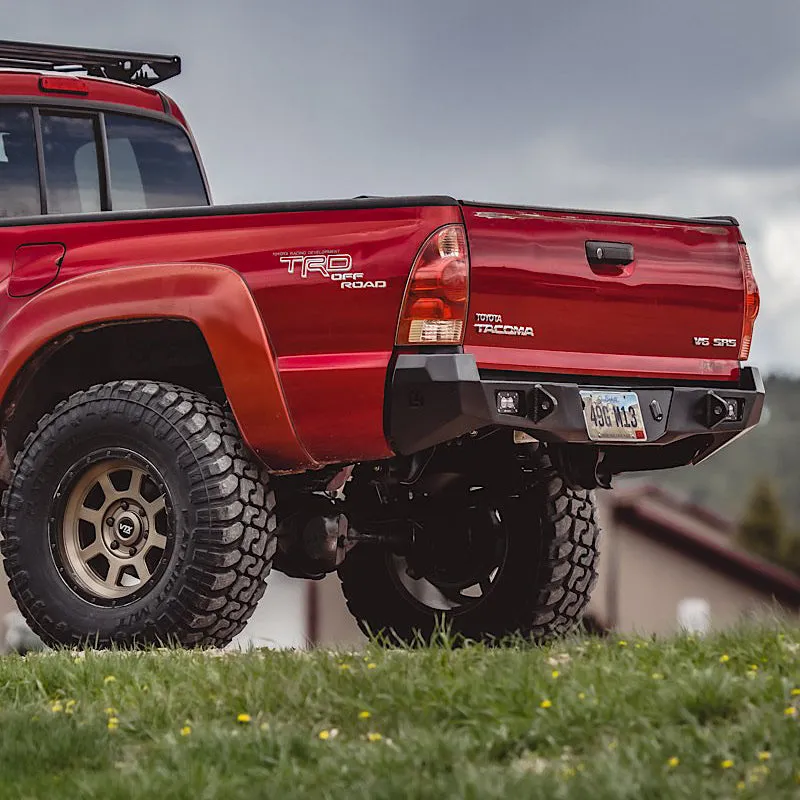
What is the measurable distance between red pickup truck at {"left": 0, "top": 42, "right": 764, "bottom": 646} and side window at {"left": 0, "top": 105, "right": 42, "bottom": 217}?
14 millimetres

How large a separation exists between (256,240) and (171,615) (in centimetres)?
156

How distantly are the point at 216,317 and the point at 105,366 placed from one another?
1.05 meters

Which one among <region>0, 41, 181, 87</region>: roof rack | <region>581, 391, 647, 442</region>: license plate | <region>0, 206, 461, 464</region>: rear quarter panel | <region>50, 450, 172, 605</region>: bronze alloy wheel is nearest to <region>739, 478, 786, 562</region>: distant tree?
<region>0, 41, 181, 87</region>: roof rack

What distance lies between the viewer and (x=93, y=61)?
8859 mm

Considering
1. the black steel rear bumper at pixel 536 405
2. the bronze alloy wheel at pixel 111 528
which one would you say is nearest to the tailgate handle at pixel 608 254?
the black steel rear bumper at pixel 536 405

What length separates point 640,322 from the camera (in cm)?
676

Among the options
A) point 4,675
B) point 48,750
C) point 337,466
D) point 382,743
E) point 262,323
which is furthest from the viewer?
point 337,466

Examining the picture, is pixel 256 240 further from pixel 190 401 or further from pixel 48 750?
pixel 48 750

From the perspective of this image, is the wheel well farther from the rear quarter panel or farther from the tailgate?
the tailgate

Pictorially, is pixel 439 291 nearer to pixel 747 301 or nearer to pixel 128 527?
pixel 747 301

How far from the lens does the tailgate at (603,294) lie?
631 cm

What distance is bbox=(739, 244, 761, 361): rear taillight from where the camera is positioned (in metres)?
7.04

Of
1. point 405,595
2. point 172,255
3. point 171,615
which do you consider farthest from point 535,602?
point 172,255

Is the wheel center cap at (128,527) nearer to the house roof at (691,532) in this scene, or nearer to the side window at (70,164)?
the side window at (70,164)
